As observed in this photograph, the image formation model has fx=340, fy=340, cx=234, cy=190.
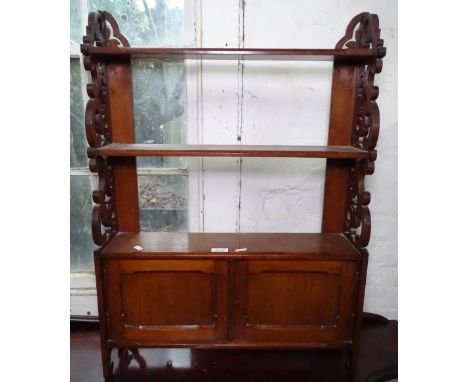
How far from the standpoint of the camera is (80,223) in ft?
7.03

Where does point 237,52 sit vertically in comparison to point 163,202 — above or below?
above

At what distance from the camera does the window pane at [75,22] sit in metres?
1.88

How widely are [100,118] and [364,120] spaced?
1.31 metres

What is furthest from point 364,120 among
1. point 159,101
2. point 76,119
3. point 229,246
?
point 76,119

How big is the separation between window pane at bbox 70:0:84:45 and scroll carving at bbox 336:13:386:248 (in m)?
1.42

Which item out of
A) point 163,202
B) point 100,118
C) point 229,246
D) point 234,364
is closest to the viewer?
point 100,118

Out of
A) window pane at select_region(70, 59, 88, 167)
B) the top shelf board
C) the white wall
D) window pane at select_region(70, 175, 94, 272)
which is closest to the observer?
the top shelf board

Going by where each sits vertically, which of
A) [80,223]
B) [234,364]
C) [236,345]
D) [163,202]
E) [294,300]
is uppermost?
[163,202]

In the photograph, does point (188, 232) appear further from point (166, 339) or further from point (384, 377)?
point (384, 377)

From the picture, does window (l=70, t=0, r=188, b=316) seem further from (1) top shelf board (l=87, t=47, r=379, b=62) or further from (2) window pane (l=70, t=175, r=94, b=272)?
(1) top shelf board (l=87, t=47, r=379, b=62)

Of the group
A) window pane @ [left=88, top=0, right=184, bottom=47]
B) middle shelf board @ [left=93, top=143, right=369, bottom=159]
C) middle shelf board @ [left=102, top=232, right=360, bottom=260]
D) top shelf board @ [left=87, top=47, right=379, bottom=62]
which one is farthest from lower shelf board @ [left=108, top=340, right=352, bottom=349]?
window pane @ [left=88, top=0, right=184, bottom=47]

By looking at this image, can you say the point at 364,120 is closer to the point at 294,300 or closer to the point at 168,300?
the point at 294,300

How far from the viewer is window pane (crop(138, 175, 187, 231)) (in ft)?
6.68

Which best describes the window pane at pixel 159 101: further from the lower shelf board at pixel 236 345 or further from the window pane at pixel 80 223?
the lower shelf board at pixel 236 345
